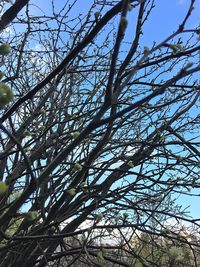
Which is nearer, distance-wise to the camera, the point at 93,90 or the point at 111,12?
the point at 111,12

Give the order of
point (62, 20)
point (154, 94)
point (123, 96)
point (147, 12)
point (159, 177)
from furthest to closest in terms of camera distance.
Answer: point (123, 96) < point (62, 20) < point (159, 177) < point (147, 12) < point (154, 94)

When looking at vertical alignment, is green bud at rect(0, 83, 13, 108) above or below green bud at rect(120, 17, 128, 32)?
below

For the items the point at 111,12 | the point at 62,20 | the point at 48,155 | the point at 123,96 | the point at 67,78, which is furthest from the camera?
the point at 67,78

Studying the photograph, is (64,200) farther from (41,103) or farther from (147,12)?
(147,12)

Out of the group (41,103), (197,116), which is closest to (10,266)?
(41,103)

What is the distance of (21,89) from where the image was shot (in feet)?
16.5

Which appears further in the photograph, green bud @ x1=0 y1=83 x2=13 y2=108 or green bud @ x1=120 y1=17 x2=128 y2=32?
green bud @ x1=120 y1=17 x2=128 y2=32

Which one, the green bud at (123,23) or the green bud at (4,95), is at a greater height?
the green bud at (123,23)

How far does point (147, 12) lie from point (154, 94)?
98 cm

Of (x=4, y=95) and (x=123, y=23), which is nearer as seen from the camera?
(x=4, y=95)

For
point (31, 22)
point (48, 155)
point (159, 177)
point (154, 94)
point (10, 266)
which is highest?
point (31, 22)

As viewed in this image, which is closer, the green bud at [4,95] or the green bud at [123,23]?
the green bud at [4,95]

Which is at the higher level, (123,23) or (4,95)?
(123,23)

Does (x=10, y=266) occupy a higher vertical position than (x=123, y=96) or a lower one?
lower
